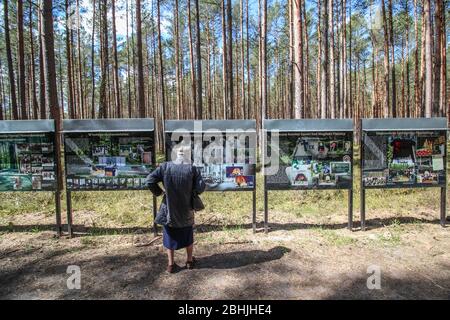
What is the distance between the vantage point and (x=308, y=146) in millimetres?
5715

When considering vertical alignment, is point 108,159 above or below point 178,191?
above

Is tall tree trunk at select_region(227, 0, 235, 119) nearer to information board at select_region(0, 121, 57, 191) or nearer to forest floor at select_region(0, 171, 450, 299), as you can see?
forest floor at select_region(0, 171, 450, 299)

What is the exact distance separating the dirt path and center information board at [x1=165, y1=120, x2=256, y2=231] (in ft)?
3.37

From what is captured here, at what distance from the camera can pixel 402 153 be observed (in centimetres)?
582

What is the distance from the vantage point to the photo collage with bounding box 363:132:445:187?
5754 millimetres

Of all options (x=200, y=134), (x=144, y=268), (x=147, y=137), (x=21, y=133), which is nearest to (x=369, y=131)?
(x=200, y=134)

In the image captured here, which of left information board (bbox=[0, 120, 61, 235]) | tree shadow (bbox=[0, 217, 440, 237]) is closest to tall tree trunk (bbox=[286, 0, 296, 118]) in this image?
tree shadow (bbox=[0, 217, 440, 237])

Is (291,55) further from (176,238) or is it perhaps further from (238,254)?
(176,238)

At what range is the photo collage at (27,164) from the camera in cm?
561

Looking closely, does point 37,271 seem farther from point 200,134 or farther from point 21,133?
point 200,134

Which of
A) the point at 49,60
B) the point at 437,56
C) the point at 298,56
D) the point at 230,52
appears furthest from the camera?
the point at 230,52

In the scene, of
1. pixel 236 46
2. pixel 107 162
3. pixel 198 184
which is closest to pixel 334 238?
pixel 198 184

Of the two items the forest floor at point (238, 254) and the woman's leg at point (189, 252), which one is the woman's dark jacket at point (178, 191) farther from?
the forest floor at point (238, 254)

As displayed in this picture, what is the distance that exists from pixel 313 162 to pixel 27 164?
5311 mm
